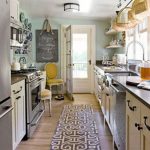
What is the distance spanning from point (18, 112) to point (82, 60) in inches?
174

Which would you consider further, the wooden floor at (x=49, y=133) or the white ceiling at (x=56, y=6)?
the white ceiling at (x=56, y=6)

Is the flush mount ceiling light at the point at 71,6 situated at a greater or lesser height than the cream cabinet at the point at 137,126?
greater

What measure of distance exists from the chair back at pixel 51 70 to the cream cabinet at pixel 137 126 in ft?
15.8

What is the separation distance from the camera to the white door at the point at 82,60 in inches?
281

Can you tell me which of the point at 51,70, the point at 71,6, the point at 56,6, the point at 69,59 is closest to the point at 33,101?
the point at 71,6

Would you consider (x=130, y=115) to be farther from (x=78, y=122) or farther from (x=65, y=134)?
(x=78, y=122)

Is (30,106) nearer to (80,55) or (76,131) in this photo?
(76,131)

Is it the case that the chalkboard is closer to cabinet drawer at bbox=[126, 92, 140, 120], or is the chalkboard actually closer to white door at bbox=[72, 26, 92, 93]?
white door at bbox=[72, 26, 92, 93]

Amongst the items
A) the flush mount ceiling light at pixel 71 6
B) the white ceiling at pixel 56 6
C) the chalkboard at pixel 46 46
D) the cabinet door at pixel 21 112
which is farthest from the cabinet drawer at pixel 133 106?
the chalkboard at pixel 46 46

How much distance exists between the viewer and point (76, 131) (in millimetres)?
3639

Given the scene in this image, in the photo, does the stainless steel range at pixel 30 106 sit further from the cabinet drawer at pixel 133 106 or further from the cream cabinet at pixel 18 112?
the cabinet drawer at pixel 133 106

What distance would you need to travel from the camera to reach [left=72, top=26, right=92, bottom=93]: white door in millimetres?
7148

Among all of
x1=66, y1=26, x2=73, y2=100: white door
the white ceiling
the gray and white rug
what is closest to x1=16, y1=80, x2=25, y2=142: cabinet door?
the gray and white rug

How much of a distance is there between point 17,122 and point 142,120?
177 centimetres
